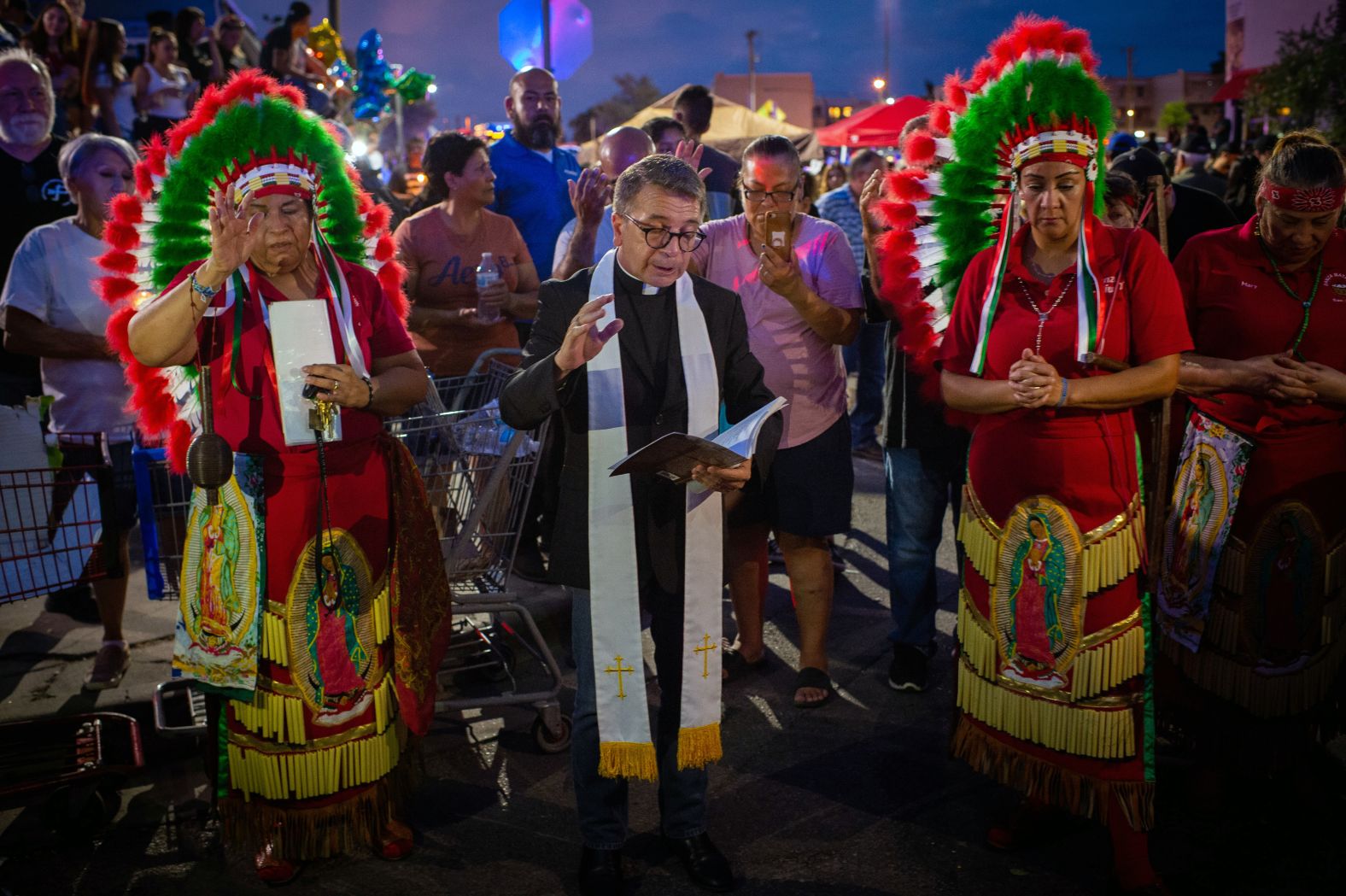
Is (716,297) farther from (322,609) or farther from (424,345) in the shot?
(424,345)

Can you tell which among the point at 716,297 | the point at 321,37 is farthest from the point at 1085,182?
the point at 321,37

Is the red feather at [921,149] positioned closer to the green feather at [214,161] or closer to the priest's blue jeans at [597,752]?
the priest's blue jeans at [597,752]

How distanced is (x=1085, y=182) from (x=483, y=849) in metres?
3.00

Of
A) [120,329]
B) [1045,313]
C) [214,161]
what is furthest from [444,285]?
[1045,313]

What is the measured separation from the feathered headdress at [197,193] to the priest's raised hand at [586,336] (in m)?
1.03

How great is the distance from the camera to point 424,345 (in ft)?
19.9

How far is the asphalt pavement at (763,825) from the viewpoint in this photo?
3.71m

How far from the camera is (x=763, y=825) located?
4074 mm

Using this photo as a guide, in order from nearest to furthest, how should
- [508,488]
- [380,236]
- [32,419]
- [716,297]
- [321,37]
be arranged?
[716,297] < [32,419] < [380,236] < [508,488] < [321,37]

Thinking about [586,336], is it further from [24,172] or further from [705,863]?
[24,172]

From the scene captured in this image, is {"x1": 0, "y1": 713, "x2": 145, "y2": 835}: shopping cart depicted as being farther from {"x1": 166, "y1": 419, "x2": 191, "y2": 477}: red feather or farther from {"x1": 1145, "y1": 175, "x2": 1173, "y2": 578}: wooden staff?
{"x1": 1145, "y1": 175, "x2": 1173, "y2": 578}: wooden staff

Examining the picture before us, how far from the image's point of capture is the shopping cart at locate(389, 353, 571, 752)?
14.5 feet

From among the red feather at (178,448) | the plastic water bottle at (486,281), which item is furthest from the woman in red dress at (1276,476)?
the red feather at (178,448)

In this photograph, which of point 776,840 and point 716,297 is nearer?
point 716,297
